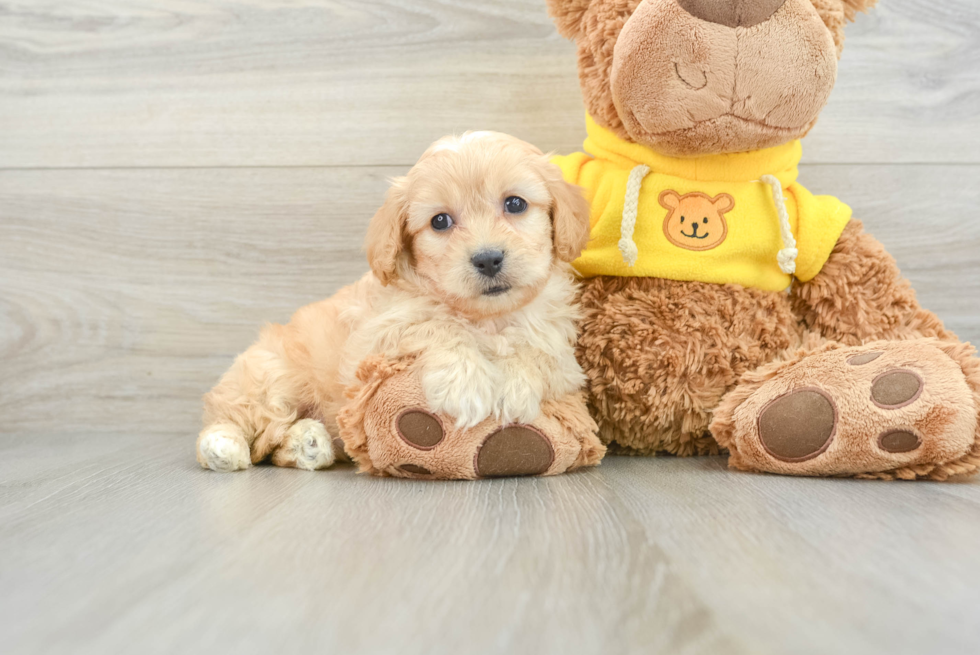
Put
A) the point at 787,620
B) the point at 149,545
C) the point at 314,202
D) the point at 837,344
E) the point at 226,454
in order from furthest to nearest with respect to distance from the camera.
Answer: the point at 314,202 < the point at 226,454 < the point at 837,344 < the point at 149,545 < the point at 787,620

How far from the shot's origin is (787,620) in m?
0.65

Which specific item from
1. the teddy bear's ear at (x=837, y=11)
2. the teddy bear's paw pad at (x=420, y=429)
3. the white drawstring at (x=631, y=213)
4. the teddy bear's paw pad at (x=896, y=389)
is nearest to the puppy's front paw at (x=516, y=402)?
the teddy bear's paw pad at (x=420, y=429)

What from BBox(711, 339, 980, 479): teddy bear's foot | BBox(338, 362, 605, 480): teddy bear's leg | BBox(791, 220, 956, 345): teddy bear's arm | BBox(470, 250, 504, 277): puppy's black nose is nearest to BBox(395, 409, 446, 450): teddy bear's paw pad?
BBox(338, 362, 605, 480): teddy bear's leg

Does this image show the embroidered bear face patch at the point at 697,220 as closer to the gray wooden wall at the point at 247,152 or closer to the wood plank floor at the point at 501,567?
the wood plank floor at the point at 501,567

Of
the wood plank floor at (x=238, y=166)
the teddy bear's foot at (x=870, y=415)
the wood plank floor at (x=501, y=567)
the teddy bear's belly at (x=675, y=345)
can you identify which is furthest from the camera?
the wood plank floor at (x=238, y=166)

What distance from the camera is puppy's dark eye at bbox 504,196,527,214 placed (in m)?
1.27

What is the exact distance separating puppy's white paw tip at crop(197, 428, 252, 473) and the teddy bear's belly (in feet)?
2.28

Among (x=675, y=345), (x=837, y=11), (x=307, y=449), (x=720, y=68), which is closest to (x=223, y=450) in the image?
(x=307, y=449)

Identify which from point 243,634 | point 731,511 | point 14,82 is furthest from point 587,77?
point 14,82

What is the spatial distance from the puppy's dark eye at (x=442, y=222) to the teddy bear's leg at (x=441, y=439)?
257 millimetres

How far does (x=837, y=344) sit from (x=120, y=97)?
1888 mm

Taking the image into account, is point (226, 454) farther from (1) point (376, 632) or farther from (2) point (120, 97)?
(2) point (120, 97)

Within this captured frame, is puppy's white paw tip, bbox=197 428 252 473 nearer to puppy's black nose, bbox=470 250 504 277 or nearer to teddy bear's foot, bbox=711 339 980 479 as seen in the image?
puppy's black nose, bbox=470 250 504 277

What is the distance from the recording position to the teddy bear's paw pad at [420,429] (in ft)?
4.00
